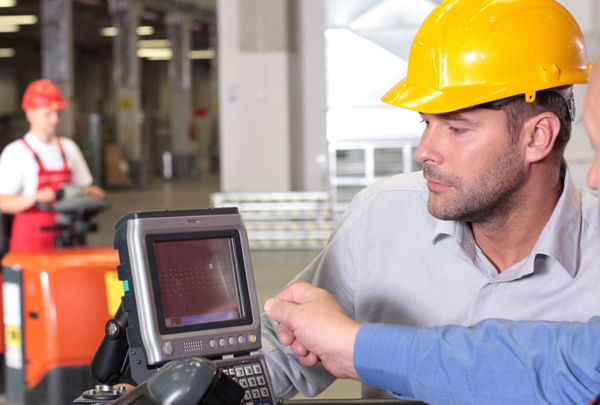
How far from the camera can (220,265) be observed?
4.18ft

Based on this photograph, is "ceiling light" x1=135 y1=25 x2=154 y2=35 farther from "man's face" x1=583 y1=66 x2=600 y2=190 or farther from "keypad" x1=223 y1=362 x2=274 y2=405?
"man's face" x1=583 y1=66 x2=600 y2=190

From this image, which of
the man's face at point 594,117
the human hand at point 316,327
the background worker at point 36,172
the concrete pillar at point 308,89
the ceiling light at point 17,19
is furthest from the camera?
the ceiling light at point 17,19

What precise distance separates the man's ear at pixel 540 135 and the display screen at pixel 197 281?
74cm

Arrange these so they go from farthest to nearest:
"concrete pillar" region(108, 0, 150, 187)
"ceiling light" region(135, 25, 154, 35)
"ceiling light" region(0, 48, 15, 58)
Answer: "ceiling light" region(0, 48, 15, 58)
"ceiling light" region(135, 25, 154, 35)
"concrete pillar" region(108, 0, 150, 187)

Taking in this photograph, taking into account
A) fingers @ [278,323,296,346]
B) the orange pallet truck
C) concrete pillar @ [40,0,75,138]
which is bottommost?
the orange pallet truck

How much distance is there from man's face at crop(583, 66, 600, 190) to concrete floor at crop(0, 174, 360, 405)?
3.41 m

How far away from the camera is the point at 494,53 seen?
1582 millimetres

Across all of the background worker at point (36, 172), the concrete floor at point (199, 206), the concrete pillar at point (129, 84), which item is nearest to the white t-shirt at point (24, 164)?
the background worker at point (36, 172)

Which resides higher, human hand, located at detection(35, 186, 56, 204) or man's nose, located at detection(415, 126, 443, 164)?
man's nose, located at detection(415, 126, 443, 164)

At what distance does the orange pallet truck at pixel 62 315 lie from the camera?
3.78 metres

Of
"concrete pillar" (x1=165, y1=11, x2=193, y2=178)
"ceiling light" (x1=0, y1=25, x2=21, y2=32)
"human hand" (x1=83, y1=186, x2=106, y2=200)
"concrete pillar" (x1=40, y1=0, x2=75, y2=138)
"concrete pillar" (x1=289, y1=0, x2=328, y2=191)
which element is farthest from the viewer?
"ceiling light" (x1=0, y1=25, x2=21, y2=32)

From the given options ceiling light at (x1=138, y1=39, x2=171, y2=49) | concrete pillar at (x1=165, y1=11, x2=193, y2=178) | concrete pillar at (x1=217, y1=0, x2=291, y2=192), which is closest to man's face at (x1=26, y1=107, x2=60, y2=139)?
concrete pillar at (x1=217, y1=0, x2=291, y2=192)

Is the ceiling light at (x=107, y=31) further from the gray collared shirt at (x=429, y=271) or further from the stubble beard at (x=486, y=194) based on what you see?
the stubble beard at (x=486, y=194)

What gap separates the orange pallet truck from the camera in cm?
378
